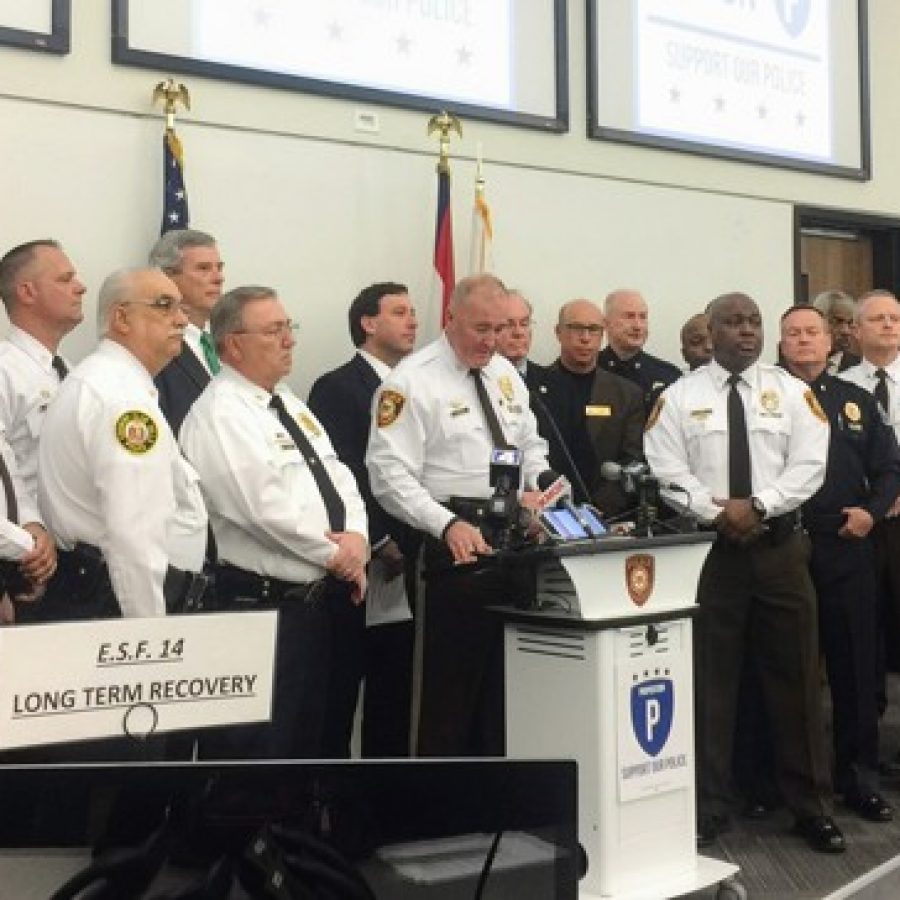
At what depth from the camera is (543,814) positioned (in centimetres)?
93

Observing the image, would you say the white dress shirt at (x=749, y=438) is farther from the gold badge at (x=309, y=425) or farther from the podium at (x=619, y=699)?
the gold badge at (x=309, y=425)

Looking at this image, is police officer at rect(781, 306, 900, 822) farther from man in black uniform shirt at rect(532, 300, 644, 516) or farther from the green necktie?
the green necktie

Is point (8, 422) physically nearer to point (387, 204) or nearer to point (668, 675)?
point (668, 675)

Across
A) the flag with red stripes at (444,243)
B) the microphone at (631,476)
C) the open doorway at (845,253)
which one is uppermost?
the open doorway at (845,253)

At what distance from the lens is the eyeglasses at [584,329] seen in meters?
4.20

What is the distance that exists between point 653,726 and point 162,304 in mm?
1437

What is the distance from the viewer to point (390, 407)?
3.21 metres

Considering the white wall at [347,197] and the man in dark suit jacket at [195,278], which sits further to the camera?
the white wall at [347,197]

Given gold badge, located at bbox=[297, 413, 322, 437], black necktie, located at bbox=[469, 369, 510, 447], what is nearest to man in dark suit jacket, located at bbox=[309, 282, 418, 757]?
black necktie, located at bbox=[469, 369, 510, 447]

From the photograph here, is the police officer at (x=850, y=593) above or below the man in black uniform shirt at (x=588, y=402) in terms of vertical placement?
below

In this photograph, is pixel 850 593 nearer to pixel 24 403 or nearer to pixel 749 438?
pixel 749 438

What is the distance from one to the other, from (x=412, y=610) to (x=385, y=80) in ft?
6.64

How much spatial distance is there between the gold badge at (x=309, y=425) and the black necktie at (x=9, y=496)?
688mm

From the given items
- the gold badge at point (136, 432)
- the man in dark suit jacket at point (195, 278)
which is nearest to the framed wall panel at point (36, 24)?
the man in dark suit jacket at point (195, 278)
